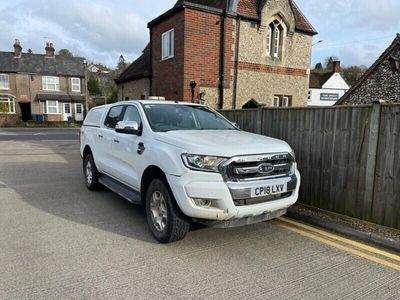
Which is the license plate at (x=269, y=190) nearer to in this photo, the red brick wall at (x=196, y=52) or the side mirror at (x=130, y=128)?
the side mirror at (x=130, y=128)

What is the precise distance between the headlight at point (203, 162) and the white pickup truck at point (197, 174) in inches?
0.5

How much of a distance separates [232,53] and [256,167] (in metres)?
11.6

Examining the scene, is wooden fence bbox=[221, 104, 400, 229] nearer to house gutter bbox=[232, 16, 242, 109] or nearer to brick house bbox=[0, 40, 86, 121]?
house gutter bbox=[232, 16, 242, 109]

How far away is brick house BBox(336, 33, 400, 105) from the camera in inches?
695

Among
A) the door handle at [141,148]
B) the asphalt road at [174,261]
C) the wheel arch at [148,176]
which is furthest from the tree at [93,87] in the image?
the wheel arch at [148,176]

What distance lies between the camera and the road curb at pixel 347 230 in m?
4.20

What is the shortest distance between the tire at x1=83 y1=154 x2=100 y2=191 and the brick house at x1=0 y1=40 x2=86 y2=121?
130 feet

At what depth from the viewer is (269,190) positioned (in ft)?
13.0

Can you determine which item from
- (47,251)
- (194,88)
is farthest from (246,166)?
(194,88)

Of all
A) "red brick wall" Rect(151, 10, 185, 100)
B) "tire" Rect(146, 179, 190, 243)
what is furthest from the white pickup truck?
"red brick wall" Rect(151, 10, 185, 100)

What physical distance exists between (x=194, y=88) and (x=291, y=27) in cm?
623

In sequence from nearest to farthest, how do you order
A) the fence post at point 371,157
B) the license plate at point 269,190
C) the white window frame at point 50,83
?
the license plate at point 269,190
the fence post at point 371,157
the white window frame at point 50,83

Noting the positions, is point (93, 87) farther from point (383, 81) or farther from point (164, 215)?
point (164, 215)

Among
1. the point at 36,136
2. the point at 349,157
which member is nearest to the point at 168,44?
the point at 349,157
